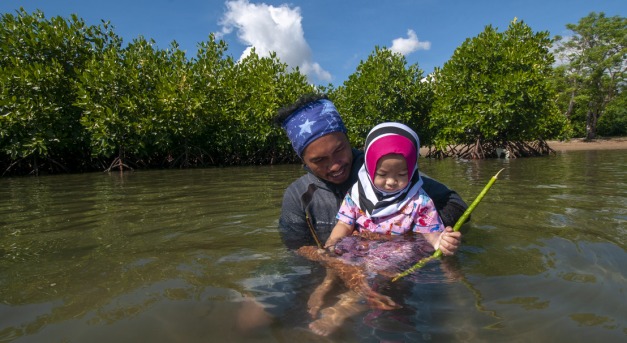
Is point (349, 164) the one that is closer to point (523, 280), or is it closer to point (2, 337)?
point (523, 280)

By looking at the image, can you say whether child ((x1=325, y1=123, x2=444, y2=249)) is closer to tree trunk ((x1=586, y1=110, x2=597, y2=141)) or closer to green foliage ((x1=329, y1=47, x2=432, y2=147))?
green foliage ((x1=329, y1=47, x2=432, y2=147))

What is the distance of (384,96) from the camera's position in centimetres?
1762

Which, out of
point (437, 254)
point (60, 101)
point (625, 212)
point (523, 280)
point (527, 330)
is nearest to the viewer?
point (527, 330)

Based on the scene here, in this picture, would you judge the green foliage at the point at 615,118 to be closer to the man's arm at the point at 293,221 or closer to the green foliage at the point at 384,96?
the green foliage at the point at 384,96

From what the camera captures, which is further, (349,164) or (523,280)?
(349,164)

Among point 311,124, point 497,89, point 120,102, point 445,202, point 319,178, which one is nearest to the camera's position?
point 311,124

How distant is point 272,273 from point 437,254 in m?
0.99

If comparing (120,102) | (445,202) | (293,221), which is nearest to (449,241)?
(445,202)

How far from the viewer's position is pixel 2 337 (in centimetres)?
160

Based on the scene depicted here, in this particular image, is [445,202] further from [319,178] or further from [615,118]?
[615,118]

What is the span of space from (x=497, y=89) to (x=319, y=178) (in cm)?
1415

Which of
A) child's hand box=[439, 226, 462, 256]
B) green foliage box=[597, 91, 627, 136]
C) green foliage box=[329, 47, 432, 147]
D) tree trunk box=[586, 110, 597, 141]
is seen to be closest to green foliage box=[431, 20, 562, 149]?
green foliage box=[329, 47, 432, 147]

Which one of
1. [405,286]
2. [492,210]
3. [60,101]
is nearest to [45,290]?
[405,286]

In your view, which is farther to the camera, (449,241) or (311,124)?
(311,124)
